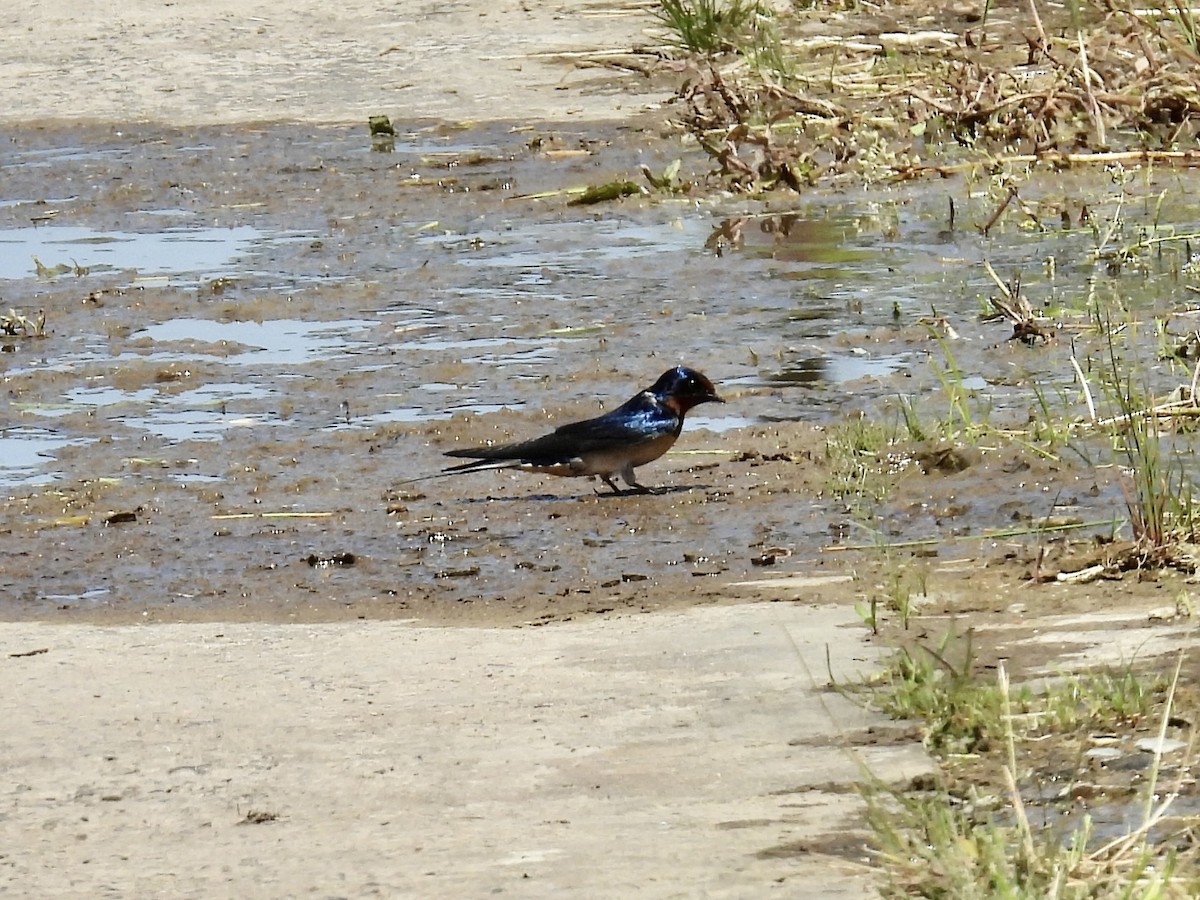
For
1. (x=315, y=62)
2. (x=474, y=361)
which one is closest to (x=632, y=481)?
(x=474, y=361)

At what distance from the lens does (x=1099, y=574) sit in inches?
190

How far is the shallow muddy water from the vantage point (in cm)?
584

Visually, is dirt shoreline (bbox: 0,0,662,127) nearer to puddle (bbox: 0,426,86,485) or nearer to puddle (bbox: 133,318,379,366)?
puddle (bbox: 133,318,379,366)

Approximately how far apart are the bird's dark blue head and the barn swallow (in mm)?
12

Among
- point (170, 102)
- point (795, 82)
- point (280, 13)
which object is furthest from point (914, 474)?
point (280, 13)

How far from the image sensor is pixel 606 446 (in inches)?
248

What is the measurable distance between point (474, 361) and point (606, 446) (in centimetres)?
174

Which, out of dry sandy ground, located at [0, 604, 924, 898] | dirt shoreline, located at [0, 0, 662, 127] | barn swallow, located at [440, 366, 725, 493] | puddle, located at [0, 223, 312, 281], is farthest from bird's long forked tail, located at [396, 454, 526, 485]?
dirt shoreline, located at [0, 0, 662, 127]

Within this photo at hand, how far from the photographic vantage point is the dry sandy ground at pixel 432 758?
3.35 meters

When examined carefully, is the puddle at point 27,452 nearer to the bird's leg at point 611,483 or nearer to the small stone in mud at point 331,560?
the small stone in mud at point 331,560

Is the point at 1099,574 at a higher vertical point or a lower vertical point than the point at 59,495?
higher

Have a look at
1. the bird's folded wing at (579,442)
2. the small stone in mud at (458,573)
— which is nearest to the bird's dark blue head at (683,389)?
the bird's folded wing at (579,442)

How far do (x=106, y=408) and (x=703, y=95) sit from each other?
204 inches

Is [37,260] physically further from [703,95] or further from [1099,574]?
[1099,574]
